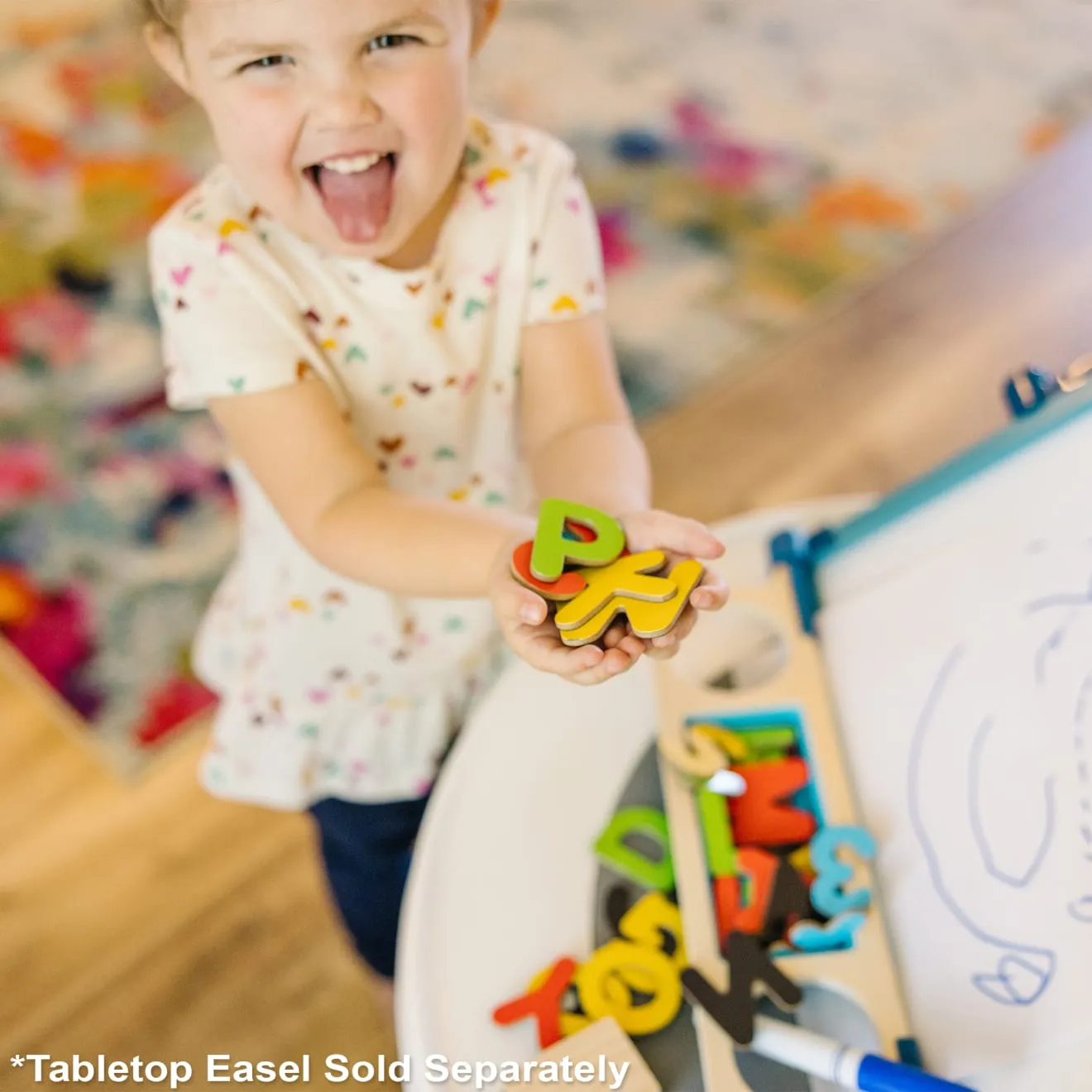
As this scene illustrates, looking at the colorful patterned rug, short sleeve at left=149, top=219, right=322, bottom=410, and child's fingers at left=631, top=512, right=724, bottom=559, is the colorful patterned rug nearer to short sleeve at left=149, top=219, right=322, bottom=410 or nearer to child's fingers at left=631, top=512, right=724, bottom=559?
short sleeve at left=149, top=219, right=322, bottom=410

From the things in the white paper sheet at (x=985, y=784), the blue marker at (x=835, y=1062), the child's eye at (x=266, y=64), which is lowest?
the blue marker at (x=835, y=1062)

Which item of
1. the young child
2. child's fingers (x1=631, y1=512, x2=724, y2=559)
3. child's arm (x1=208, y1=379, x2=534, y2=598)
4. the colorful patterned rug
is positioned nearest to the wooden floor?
the colorful patterned rug

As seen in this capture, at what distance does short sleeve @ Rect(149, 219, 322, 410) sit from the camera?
560 millimetres

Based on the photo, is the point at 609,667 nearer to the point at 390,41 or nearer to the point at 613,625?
the point at 613,625

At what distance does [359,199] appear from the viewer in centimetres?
52

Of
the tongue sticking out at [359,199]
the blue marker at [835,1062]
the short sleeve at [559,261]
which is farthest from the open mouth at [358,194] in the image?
the blue marker at [835,1062]

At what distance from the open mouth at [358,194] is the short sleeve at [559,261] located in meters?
0.12

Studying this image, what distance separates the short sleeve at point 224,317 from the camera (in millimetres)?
560

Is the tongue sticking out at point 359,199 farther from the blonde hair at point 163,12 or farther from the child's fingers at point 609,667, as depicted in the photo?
the child's fingers at point 609,667

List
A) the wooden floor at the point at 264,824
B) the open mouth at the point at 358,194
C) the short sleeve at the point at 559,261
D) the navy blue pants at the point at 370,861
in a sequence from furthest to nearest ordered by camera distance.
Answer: the wooden floor at the point at 264,824
the navy blue pants at the point at 370,861
the short sleeve at the point at 559,261
the open mouth at the point at 358,194

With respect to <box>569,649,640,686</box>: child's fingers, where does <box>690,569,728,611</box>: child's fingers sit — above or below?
above

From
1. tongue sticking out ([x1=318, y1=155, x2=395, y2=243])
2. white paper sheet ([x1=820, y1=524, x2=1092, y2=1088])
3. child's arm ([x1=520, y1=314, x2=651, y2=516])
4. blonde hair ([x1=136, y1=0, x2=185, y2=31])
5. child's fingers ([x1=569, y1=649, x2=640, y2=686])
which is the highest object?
blonde hair ([x1=136, y1=0, x2=185, y2=31])

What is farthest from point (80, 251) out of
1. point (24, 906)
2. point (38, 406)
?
point (24, 906)

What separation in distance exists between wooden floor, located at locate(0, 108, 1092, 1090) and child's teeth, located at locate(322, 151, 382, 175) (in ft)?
2.31
